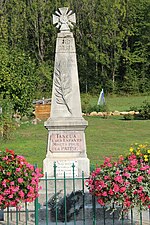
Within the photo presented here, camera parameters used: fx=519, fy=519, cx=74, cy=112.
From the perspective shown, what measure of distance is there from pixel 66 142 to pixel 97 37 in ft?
118

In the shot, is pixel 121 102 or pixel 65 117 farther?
pixel 121 102

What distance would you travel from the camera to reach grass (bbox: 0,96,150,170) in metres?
15.1

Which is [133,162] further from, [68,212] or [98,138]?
[98,138]

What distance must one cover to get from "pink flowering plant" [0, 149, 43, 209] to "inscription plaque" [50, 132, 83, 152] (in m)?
2.81

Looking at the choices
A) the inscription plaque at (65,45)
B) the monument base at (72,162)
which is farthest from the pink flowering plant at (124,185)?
the inscription plaque at (65,45)

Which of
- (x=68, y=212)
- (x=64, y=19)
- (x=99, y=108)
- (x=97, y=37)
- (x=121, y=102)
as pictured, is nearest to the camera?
(x=68, y=212)

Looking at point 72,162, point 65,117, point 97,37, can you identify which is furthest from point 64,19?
point 97,37

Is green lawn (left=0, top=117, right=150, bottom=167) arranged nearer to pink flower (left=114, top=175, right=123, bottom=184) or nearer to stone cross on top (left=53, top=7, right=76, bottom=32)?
stone cross on top (left=53, top=7, right=76, bottom=32)

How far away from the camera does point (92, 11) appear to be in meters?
45.4

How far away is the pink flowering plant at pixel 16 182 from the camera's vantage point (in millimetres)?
6758

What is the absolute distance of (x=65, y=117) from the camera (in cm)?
991

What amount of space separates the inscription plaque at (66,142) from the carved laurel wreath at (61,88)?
1.69 ft

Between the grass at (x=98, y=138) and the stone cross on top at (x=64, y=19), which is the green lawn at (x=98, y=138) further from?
the stone cross on top at (x=64, y=19)

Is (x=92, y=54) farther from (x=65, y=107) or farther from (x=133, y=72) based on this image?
(x=65, y=107)
